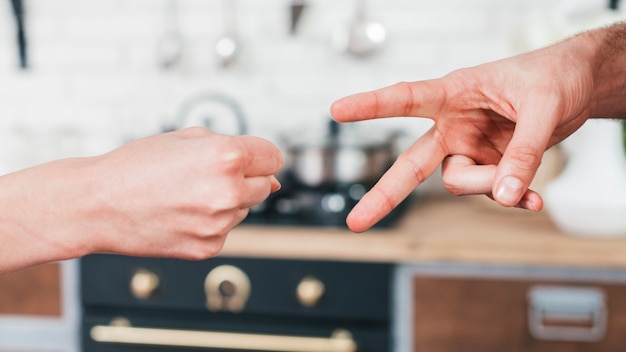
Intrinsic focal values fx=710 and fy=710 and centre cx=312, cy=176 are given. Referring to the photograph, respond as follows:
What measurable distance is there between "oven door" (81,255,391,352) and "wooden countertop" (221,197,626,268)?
0.03 metres

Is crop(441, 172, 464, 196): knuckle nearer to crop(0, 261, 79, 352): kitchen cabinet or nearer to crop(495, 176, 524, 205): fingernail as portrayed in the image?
crop(495, 176, 524, 205): fingernail

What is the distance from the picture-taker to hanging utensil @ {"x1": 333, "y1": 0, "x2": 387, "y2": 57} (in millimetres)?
2195

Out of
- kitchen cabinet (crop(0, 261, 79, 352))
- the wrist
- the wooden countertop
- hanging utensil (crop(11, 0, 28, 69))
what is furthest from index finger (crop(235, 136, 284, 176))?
hanging utensil (crop(11, 0, 28, 69))

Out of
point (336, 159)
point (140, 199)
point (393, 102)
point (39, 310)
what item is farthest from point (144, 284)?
point (393, 102)

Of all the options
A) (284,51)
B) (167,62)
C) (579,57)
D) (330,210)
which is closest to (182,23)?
(167,62)

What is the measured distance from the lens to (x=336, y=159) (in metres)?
1.81

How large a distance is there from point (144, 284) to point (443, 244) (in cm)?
74

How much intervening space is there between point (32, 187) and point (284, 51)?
1.49 meters

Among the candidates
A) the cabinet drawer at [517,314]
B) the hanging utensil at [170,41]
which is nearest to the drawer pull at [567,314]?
the cabinet drawer at [517,314]

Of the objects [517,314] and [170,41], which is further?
[170,41]

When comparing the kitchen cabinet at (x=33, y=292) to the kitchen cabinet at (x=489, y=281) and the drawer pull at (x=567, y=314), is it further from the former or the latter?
the drawer pull at (x=567, y=314)

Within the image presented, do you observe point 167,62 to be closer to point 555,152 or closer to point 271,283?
point 271,283

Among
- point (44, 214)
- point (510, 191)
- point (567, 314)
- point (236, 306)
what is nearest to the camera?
point (510, 191)

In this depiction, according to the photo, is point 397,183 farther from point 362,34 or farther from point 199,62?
point 199,62
